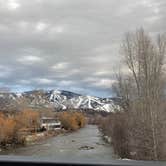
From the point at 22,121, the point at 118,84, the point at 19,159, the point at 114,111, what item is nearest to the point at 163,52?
the point at 118,84

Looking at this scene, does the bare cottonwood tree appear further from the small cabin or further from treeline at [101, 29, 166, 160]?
the small cabin

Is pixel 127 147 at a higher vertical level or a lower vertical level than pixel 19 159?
lower

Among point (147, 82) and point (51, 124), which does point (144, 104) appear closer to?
point (147, 82)

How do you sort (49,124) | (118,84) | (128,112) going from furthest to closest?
1. (49,124)
2. (118,84)
3. (128,112)

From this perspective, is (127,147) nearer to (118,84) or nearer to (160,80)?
(160,80)

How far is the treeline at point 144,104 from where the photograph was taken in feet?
62.5

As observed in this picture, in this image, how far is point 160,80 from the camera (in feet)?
65.9

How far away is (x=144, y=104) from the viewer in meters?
20.4

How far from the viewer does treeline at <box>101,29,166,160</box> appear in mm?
19056

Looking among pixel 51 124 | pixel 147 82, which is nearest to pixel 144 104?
pixel 147 82

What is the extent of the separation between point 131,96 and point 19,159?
22.6 m

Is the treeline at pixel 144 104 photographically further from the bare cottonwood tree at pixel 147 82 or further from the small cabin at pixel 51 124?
the small cabin at pixel 51 124

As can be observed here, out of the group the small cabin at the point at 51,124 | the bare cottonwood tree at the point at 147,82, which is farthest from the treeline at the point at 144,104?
the small cabin at the point at 51,124

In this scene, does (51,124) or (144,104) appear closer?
(144,104)
